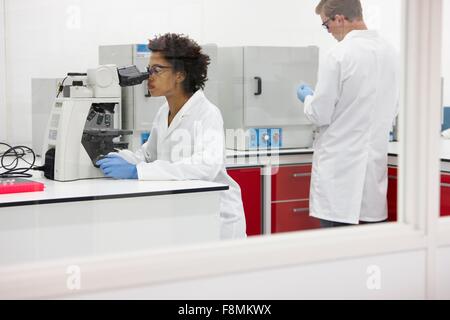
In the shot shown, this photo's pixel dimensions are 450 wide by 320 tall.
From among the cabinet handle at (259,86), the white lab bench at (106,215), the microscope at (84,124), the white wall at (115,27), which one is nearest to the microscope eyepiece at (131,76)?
the microscope at (84,124)

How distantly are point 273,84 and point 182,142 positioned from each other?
1.15m

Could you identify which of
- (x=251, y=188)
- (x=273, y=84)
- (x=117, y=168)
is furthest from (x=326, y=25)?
(x=117, y=168)

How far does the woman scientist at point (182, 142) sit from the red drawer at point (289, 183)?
2.59 ft

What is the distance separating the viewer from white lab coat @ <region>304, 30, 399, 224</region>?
8.59 feet

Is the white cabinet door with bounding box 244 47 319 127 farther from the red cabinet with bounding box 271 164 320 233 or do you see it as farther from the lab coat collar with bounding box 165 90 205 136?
the lab coat collar with bounding box 165 90 205 136

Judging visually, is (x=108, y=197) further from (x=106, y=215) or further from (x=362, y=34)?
(x=362, y=34)

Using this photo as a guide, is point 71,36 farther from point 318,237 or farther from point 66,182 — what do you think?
point 318,237

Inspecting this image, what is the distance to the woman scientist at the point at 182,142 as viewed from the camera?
2334 mm

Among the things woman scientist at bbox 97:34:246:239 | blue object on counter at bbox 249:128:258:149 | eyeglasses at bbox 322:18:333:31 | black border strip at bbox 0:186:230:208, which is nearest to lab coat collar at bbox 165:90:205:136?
woman scientist at bbox 97:34:246:239

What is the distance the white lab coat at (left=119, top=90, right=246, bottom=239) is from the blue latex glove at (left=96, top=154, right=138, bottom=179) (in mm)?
24

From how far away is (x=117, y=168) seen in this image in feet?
7.66

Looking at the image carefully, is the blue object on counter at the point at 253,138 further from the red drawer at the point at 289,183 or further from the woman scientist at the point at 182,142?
the woman scientist at the point at 182,142

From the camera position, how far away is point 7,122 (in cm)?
275
